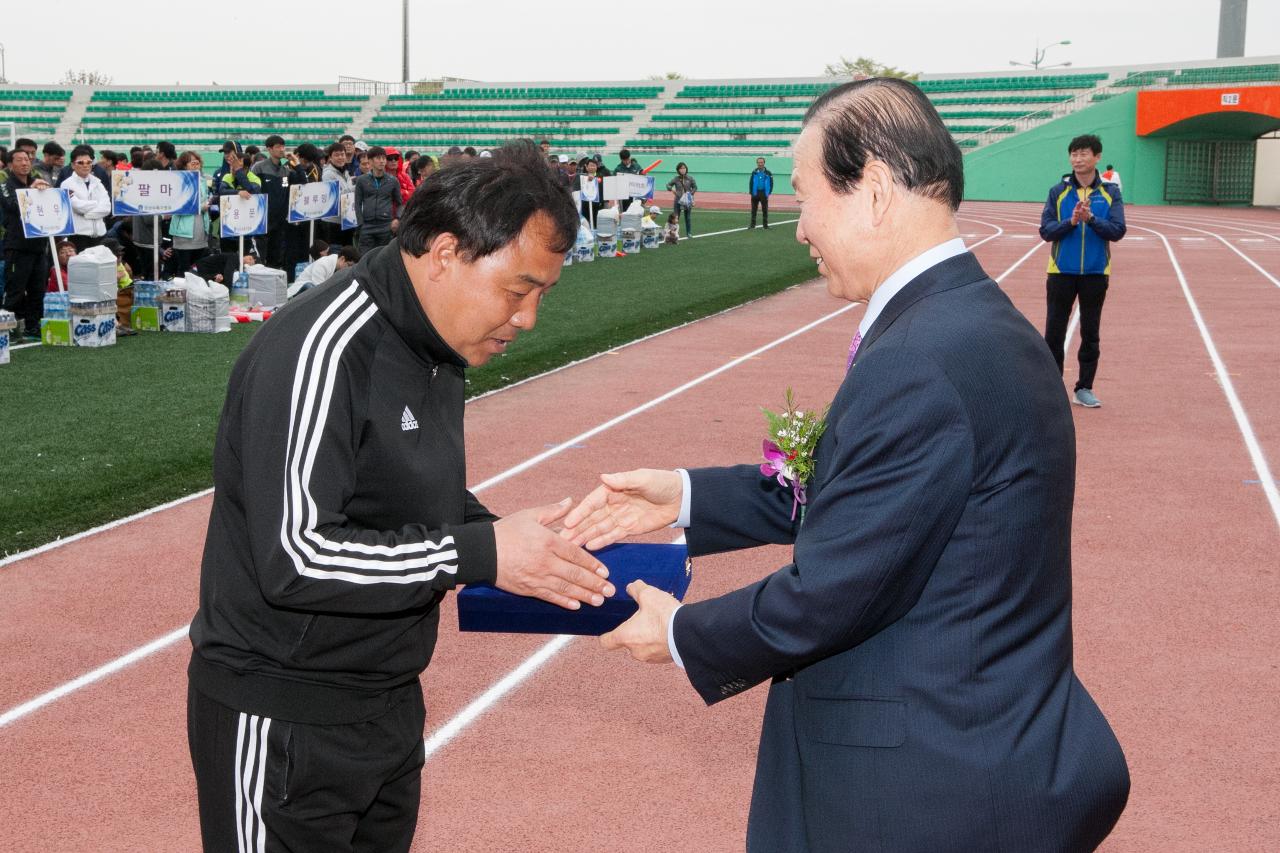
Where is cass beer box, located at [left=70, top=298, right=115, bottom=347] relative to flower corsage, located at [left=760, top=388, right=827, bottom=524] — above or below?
below

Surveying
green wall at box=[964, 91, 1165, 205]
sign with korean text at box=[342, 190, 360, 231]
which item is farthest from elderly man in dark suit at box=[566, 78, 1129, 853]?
green wall at box=[964, 91, 1165, 205]

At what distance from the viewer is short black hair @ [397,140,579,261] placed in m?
2.27

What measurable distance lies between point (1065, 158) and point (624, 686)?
1964 inches

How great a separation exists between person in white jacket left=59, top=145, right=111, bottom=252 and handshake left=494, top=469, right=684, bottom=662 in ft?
43.8

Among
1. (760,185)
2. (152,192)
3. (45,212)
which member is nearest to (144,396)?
(45,212)

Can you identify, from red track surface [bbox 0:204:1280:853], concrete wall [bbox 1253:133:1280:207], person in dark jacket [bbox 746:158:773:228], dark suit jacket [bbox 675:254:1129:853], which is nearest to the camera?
dark suit jacket [bbox 675:254:1129:853]

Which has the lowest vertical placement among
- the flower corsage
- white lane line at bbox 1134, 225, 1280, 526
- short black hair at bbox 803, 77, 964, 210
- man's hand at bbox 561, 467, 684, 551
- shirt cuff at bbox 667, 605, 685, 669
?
white lane line at bbox 1134, 225, 1280, 526

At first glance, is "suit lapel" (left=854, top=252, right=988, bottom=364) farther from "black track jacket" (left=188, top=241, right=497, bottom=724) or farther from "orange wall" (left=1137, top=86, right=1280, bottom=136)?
"orange wall" (left=1137, top=86, right=1280, bottom=136)

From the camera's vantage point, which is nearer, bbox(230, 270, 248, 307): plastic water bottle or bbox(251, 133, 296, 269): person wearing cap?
bbox(230, 270, 248, 307): plastic water bottle

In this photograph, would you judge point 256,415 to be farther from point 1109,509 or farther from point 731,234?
point 731,234

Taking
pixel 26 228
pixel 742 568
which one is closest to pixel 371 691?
pixel 742 568

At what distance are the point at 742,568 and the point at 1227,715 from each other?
2.52 meters

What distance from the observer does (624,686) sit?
5441 mm

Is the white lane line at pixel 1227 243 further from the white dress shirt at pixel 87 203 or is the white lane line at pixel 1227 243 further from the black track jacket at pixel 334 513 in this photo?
the black track jacket at pixel 334 513
